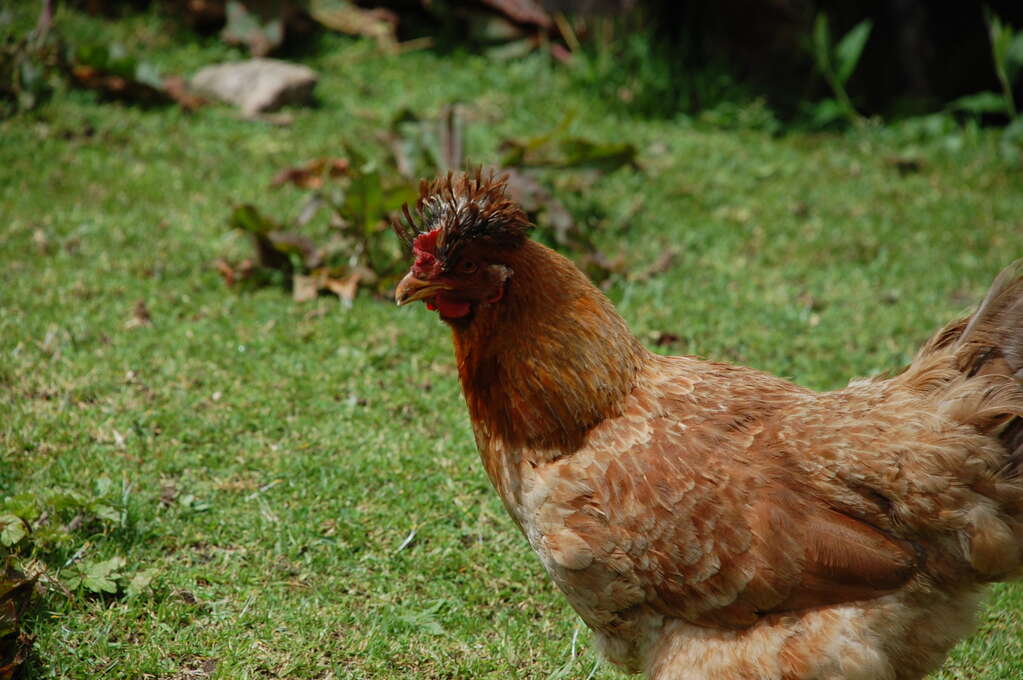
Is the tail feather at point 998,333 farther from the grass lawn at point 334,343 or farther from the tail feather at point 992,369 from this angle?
the grass lawn at point 334,343

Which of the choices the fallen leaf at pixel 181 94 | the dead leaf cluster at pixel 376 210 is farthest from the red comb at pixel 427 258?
the fallen leaf at pixel 181 94

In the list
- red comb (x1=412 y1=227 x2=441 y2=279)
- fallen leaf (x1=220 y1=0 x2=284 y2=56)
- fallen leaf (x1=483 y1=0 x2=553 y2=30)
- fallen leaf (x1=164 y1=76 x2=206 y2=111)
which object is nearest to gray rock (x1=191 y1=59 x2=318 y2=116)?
fallen leaf (x1=164 y1=76 x2=206 y2=111)

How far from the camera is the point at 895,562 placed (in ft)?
9.06

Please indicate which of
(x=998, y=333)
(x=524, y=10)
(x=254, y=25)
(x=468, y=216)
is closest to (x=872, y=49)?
(x=524, y=10)

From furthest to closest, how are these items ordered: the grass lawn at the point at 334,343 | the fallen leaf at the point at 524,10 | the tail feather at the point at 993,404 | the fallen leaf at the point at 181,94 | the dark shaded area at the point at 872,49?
the fallen leaf at the point at 524,10
the dark shaded area at the point at 872,49
the fallen leaf at the point at 181,94
the grass lawn at the point at 334,343
the tail feather at the point at 993,404

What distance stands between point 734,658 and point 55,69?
7191 millimetres

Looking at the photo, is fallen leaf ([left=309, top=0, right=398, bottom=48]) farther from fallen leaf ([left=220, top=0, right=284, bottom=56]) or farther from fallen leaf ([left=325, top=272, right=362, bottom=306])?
fallen leaf ([left=325, top=272, right=362, bottom=306])

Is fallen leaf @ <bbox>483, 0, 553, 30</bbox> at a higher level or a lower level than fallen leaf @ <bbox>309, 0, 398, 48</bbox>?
higher

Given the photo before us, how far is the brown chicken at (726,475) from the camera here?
2.75m

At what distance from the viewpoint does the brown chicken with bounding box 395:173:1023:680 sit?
2.75m

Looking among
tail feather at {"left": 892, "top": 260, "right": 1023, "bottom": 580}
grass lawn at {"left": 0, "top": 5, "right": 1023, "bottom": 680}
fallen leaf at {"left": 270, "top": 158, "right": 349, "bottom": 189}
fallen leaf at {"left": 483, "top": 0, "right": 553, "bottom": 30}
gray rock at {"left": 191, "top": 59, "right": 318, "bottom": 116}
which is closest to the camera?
tail feather at {"left": 892, "top": 260, "right": 1023, "bottom": 580}

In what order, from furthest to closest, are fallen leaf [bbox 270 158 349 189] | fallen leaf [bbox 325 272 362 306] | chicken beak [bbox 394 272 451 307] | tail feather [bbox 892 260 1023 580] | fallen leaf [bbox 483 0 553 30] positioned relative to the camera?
1. fallen leaf [bbox 483 0 553 30]
2. fallen leaf [bbox 270 158 349 189]
3. fallen leaf [bbox 325 272 362 306]
4. chicken beak [bbox 394 272 451 307]
5. tail feather [bbox 892 260 1023 580]

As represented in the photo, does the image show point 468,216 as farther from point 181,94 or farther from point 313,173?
point 181,94

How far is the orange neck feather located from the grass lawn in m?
1.09
